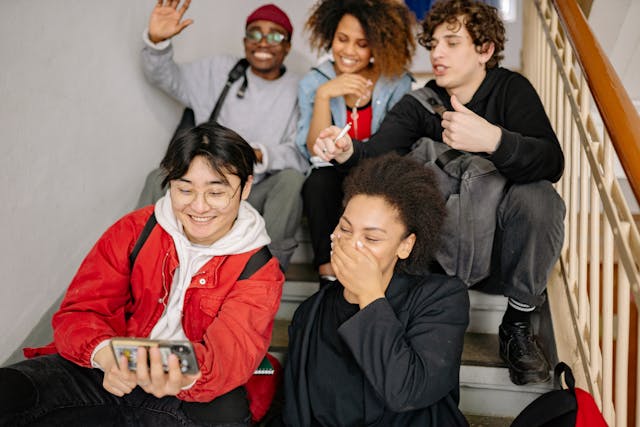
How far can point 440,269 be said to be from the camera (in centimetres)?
200

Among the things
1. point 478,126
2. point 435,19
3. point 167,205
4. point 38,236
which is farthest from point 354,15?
point 38,236

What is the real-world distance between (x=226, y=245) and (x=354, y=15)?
49.9 inches

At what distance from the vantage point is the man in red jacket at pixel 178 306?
1.49m

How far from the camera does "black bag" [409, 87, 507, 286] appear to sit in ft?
6.11

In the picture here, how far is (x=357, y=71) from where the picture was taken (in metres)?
2.54

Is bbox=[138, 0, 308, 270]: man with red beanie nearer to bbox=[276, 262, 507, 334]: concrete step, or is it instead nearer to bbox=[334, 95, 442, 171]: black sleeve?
bbox=[276, 262, 507, 334]: concrete step

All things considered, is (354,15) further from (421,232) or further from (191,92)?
(421,232)

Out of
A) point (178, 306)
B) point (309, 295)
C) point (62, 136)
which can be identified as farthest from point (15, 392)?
point (309, 295)

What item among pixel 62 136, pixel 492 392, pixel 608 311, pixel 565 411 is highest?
pixel 62 136

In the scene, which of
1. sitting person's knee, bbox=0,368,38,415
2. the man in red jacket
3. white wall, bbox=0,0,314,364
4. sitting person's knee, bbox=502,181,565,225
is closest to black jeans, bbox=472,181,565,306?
sitting person's knee, bbox=502,181,565,225

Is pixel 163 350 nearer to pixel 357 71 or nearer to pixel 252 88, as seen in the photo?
pixel 357 71

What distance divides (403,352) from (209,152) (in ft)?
2.29

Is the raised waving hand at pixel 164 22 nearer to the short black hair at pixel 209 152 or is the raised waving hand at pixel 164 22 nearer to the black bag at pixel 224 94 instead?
the black bag at pixel 224 94

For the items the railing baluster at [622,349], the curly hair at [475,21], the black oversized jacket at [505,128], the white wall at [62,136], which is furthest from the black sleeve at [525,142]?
the white wall at [62,136]
